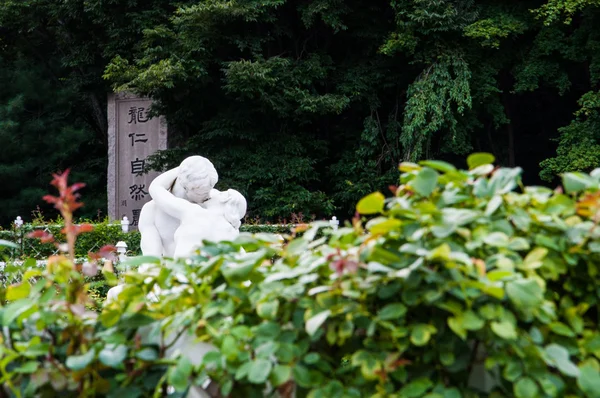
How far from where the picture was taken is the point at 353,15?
13.8m

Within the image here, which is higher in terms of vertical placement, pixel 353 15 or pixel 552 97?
pixel 353 15

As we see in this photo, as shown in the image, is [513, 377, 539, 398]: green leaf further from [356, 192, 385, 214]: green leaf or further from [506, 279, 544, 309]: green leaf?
[356, 192, 385, 214]: green leaf

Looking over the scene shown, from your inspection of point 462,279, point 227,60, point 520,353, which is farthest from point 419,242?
point 227,60

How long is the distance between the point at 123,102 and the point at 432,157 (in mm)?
5989

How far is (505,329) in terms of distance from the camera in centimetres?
100

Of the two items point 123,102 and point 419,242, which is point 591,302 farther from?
point 123,102

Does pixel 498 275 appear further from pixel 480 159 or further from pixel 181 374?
pixel 181 374

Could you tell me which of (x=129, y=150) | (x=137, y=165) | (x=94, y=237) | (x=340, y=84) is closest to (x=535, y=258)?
(x=94, y=237)

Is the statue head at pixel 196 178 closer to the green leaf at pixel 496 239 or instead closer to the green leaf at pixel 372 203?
the green leaf at pixel 372 203

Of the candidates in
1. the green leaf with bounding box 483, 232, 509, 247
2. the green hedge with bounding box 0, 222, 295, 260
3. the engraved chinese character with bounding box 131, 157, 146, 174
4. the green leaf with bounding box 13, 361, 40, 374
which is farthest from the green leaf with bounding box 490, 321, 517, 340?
the engraved chinese character with bounding box 131, 157, 146, 174

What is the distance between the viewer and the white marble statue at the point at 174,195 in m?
3.79

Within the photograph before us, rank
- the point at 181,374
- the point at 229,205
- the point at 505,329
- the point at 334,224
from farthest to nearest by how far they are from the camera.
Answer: the point at 229,205
the point at 334,224
the point at 181,374
the point at 505,329

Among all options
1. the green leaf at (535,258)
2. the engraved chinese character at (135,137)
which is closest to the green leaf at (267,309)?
the green leaf at (535,258)

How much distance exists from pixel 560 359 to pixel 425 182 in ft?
1.03
